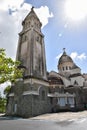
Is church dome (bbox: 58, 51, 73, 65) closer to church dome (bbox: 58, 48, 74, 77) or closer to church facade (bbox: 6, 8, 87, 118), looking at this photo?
church dome (bbox: 58, 48, 74, 77)

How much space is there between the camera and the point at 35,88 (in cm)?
3125

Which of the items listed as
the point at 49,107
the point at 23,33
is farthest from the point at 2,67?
the point at 23,33

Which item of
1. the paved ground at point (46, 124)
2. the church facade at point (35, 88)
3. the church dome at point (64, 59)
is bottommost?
the paved ground at point (46, 124)

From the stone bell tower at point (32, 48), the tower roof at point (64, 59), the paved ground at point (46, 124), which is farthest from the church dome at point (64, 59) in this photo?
the paved ground at point (46, 124)

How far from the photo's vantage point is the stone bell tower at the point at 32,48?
3372 centimetres

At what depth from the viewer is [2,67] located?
11.2 m

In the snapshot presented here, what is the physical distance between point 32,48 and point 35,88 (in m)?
9.75

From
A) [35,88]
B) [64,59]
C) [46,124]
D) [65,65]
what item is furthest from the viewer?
[64,59]

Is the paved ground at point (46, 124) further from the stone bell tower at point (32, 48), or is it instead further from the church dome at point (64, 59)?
the church dome at point (64, 59)

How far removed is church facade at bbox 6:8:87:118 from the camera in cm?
3009

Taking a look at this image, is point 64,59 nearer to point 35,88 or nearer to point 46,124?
point 35,88

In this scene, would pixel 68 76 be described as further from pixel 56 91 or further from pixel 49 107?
pixel 49 107

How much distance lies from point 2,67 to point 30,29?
94.6 feet

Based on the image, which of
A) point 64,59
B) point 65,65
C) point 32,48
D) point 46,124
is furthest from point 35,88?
point 64,59
